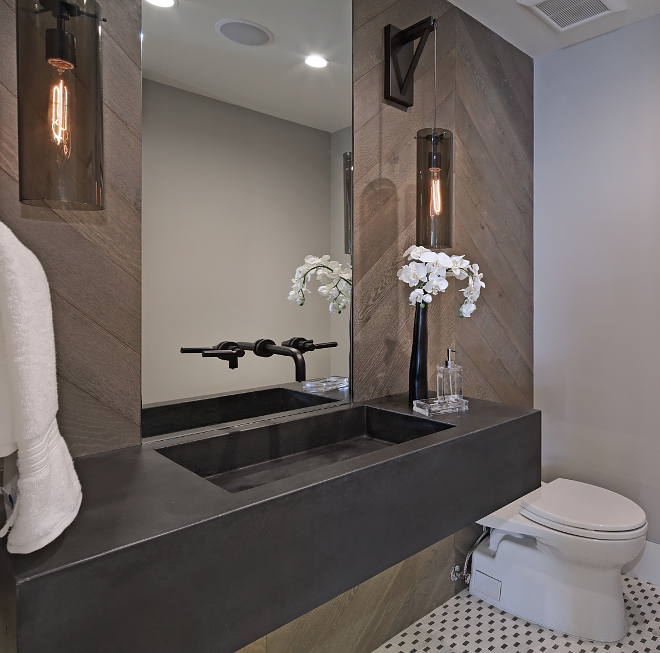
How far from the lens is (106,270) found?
3.64 feet

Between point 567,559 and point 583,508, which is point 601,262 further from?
point 567,559

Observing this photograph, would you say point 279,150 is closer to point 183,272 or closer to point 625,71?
point 183,272

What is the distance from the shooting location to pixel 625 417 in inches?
89.3

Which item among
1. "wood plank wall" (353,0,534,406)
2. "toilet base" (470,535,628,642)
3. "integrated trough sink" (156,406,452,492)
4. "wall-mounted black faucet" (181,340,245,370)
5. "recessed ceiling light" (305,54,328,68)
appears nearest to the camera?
"integrated trough sink" (156,406,452,492)

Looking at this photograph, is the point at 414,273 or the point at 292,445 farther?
the point at 414,273

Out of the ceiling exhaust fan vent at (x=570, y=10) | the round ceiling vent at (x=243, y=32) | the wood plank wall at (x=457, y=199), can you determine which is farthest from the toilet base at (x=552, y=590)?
the ceiling exhaust fan vent at (x=570, y=10)

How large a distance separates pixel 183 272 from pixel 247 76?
605 millimetres

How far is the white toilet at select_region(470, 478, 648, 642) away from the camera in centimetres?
177

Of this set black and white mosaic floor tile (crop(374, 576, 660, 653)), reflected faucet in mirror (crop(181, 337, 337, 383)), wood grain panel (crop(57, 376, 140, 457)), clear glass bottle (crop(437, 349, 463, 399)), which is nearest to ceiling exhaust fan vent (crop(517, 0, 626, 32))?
clear glass bottle (crop(437, 349, 463, 399))

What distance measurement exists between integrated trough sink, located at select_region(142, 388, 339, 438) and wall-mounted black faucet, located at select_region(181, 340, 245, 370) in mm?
104

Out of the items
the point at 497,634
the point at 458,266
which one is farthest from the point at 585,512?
the point at 458,266

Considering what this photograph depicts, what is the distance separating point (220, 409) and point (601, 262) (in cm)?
194

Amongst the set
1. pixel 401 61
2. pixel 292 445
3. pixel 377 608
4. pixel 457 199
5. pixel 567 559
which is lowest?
pixel 377 608

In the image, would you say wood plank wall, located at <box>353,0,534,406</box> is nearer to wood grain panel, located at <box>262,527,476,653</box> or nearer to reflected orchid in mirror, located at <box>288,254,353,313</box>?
reflected orchid in mirror, located at <box>288,254,353,313</box>
